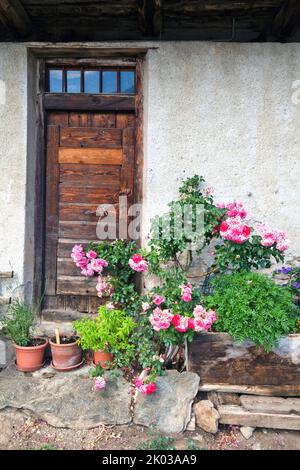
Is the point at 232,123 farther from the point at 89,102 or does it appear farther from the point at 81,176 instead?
the point at 81,176

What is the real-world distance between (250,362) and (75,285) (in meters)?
1.86

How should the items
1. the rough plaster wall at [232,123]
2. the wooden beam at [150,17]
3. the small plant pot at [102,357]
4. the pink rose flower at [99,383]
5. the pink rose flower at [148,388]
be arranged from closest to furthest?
the pink rose flower at [148,388] < the pink rose flower at [99,383] < the wooden beam at [150,17] < the small plant pot at [102,357] < the rough plaster wall at [232,123]

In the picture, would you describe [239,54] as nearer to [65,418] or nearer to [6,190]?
[6,190]

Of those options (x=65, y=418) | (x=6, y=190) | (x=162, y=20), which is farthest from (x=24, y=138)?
(x=65, y=418)

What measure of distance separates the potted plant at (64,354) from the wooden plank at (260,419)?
134cm

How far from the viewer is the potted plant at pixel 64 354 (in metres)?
3.01

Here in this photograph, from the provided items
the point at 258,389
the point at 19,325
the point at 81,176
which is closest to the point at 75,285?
the point at 19,325

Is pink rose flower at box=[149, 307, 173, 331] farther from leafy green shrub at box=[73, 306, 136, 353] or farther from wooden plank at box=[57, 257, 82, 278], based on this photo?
wooden plank at box=[57, 257, 82, 278]

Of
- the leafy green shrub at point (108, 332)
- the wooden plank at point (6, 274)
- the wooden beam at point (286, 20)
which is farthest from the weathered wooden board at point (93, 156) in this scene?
the wooden beam at point (286, 20)

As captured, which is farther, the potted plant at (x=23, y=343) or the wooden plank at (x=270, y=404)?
the potted plant at (x=23, y=343)

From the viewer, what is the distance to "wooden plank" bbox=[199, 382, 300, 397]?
2533 mm

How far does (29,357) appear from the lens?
2.99m

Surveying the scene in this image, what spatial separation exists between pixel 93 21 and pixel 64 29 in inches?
13.0

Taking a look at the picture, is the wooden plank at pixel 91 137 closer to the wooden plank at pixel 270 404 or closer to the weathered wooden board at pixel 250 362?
the weathered wooden board at pixel 250 362
